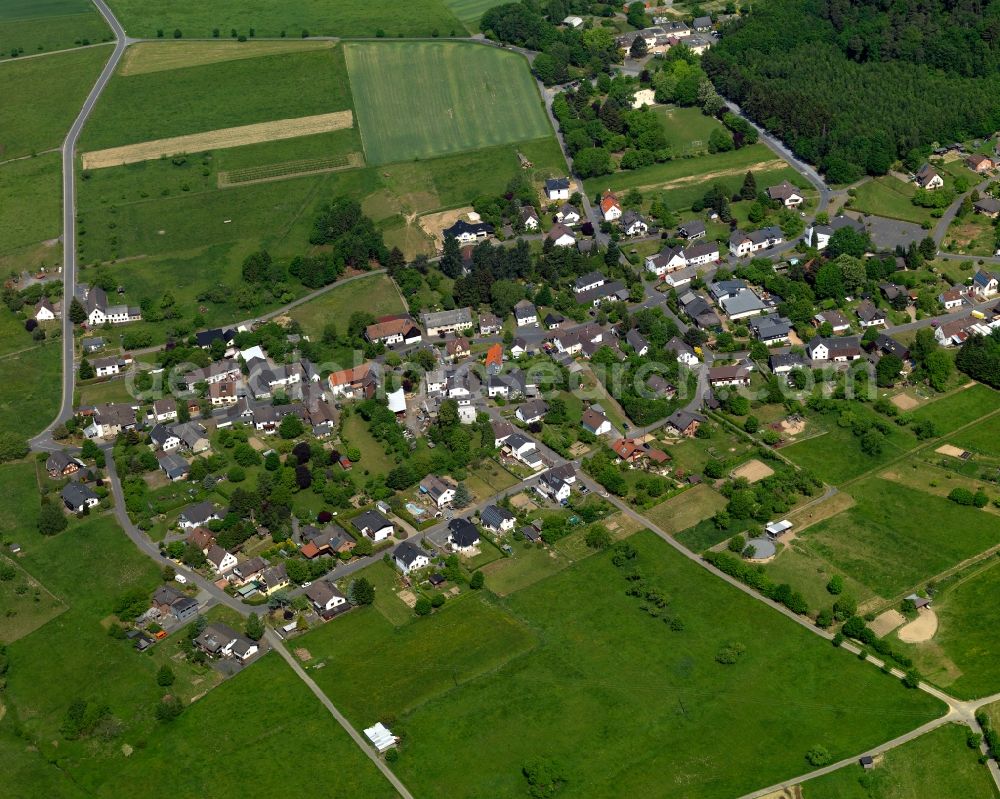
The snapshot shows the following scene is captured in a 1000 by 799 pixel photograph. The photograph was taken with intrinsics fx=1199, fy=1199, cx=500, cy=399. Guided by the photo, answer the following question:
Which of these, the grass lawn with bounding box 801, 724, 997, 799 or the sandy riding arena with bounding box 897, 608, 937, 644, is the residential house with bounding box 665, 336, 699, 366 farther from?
the grass lawn with bounding box 801, 724, 997, 799

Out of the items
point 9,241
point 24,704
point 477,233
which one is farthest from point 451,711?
point 9,241

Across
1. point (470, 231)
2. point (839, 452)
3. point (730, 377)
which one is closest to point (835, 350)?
point (730, 377)

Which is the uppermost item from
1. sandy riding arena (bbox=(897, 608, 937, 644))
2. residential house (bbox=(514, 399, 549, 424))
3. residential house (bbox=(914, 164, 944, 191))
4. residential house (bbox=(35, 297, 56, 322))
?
residential house (bbox=(914, 164, 944, 191))

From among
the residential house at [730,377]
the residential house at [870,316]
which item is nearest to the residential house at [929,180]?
the residential house at [870,316]

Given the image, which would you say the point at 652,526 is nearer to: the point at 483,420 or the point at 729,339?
the point at 483,420

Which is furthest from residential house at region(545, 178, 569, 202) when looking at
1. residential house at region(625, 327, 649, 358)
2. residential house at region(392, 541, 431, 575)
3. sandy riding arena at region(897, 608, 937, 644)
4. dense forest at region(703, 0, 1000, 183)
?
sandy riding arena at region(897, 608, 937, 644)

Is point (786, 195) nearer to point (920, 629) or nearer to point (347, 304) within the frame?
point (347, 304)

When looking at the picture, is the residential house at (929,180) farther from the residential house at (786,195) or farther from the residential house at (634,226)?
the residential house at (634,226)
